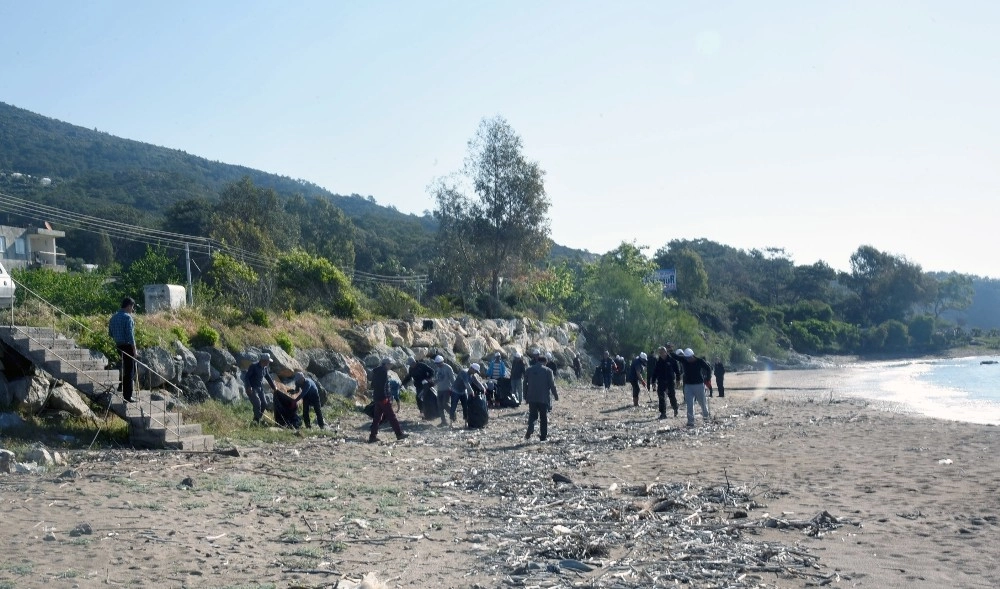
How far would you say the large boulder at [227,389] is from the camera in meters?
18.0

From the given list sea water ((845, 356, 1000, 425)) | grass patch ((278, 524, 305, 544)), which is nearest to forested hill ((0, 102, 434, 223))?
sea water ((845, 356, 1000, 425))

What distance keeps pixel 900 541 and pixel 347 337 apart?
64.1ft

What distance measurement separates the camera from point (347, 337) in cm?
2547

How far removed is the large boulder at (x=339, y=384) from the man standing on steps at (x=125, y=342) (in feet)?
27.1

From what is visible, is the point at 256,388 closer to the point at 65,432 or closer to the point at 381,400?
the point at 381,400

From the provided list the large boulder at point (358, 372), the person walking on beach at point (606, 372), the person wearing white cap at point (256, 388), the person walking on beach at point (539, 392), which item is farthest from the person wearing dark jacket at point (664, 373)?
the person walking on beach at point (606, 372)

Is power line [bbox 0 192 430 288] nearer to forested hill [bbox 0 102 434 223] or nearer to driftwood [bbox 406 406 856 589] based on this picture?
driftwood [bbox 406 406 856 589]

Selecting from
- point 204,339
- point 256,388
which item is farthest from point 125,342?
point 204,339

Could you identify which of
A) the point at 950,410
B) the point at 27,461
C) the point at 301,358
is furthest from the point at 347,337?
the point at 950,410

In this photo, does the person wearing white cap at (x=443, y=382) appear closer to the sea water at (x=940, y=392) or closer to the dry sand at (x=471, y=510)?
the dry sand at (x=471, y=510)

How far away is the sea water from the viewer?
26.1m

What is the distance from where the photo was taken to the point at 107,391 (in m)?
13.3

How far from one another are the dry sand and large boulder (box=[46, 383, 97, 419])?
2.38 m

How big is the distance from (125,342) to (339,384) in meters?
8.73
